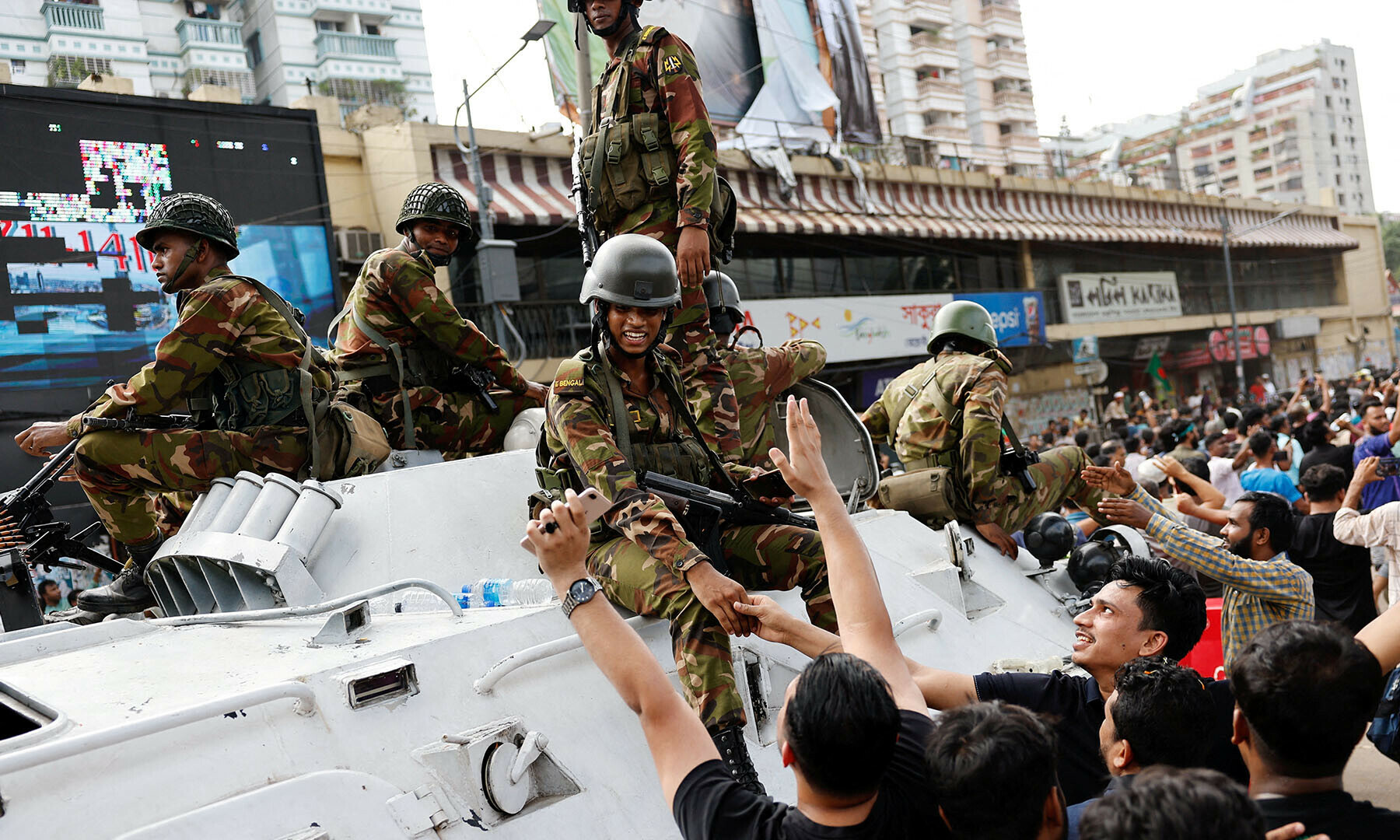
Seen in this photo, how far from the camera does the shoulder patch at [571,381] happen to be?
3631 mm

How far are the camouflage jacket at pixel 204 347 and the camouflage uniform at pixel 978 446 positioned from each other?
2987 mm

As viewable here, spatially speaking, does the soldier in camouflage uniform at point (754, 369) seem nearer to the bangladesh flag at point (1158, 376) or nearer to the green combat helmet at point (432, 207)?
the green combat helmet at point (432, 207)

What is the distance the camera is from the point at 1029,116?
50.9m

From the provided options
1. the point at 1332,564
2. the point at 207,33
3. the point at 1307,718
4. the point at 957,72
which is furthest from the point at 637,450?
the point at 957,72

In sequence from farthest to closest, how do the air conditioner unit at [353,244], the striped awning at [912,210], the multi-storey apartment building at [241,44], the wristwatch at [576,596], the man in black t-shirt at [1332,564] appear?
the multi-storey apartment building at [241,44] → the striped awning at [912,210] → the air conditioner unit at [353,244] → the man in black t-shirt at [1332,564] → the wristwatch at [576,596]

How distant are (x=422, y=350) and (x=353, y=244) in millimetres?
11266

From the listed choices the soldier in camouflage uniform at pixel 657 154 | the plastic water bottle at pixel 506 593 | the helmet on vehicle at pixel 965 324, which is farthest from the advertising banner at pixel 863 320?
the plastic water bottle at pixel 506 593

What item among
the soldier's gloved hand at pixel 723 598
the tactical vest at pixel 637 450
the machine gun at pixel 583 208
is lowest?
the soldier's gloved hand at pixel 723 598

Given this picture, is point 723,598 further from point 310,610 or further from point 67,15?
point 67,15

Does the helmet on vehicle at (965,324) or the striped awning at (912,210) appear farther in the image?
the striped awning at (912,210)

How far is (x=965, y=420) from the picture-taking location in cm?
568

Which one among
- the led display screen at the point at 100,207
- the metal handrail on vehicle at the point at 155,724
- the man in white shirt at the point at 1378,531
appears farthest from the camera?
the led display screen at the point at 100,207

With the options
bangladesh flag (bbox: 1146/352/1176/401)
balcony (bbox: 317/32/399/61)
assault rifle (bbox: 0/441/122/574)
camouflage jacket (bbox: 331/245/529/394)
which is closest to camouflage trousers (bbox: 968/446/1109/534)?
camouflage jacket (bbox: 331/245/529/394)

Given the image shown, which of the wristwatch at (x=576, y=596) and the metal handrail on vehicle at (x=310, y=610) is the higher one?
the wristwatch at (x=576, y=596)
